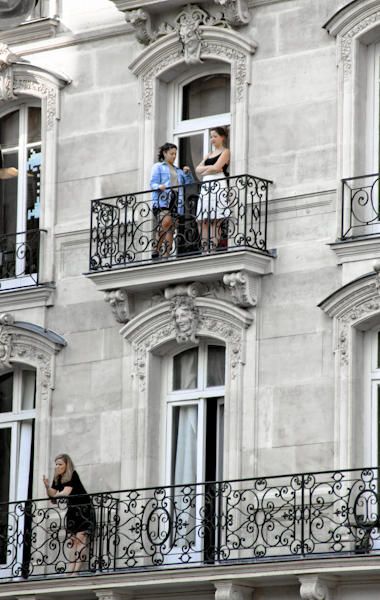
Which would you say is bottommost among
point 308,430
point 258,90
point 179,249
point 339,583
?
point 339,583

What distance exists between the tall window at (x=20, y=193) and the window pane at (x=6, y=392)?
1316 mm

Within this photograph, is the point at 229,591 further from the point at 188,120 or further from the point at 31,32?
the point at 31,32

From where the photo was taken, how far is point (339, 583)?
90.9 feet

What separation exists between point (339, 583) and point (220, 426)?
121 inches

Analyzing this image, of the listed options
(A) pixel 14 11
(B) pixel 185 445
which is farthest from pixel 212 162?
(A) pixel 14 11

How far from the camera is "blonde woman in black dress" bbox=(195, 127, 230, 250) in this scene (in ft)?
97.1

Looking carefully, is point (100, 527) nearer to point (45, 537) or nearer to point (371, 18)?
point (45, 537)

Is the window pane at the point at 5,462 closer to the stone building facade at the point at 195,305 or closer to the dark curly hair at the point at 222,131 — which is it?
the stone building facade at the point at 195,305

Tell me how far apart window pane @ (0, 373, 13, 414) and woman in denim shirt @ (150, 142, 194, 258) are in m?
2.99

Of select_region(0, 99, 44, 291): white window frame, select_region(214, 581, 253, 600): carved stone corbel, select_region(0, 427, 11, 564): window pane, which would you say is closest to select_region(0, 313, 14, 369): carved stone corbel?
select_region(0, 99, 44, 291): white window frame

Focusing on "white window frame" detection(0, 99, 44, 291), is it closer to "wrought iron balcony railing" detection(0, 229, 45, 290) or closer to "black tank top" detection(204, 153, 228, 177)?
"wrought iron balcony railing" detection(0, 229, 45, 290)

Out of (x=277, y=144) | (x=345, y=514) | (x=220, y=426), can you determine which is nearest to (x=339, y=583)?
(x=345, y=514)

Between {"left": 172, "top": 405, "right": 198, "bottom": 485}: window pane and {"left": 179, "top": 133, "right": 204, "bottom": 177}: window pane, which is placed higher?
{"left": 179, "top": 133, "right": 204, "bottom": 177}: window pane

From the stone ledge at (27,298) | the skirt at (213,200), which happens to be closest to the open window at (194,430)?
the skirt at (213,200)
